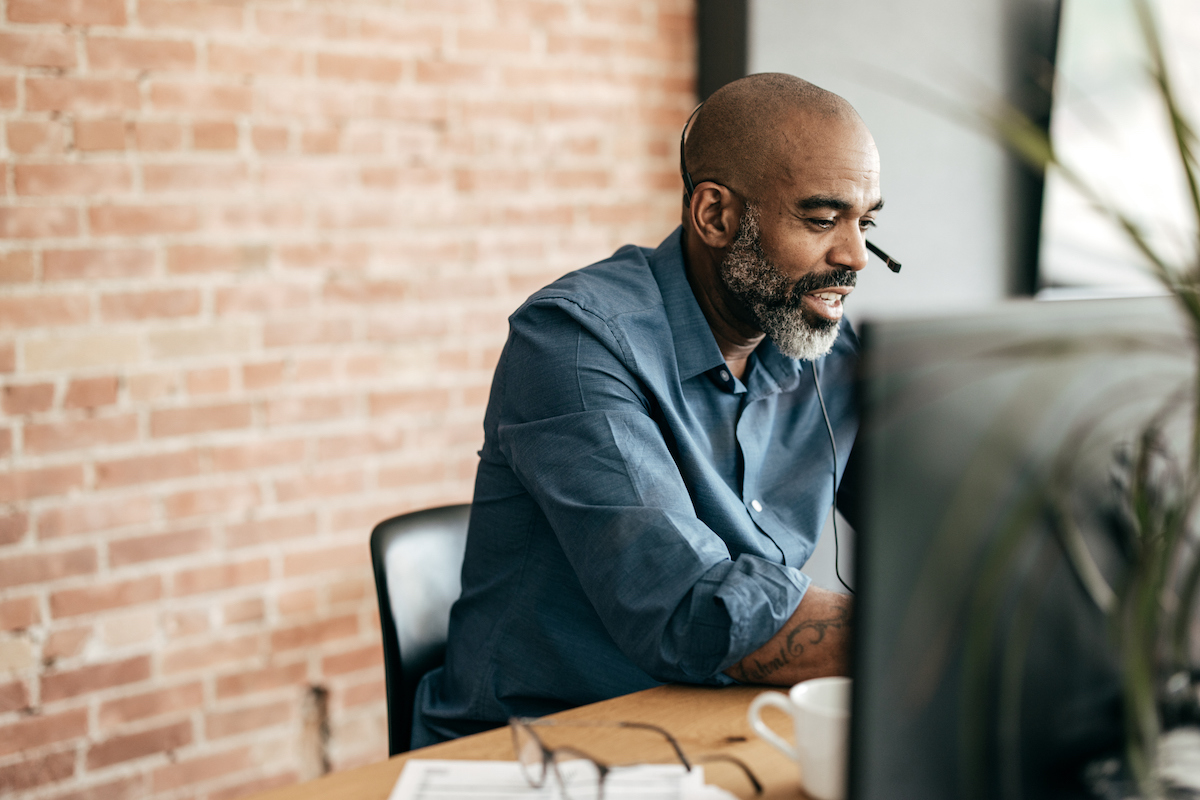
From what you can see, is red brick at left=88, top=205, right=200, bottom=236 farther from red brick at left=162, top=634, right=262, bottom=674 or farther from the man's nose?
the man's nose

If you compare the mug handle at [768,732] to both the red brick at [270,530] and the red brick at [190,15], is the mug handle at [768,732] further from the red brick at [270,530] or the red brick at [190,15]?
the red brick at [190,15]

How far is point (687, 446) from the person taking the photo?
50.9 inches

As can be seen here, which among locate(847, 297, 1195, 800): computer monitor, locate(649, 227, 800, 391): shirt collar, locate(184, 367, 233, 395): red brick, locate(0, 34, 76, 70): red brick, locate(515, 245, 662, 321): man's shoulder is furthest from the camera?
locate(184, 367, 233, 395): red brick

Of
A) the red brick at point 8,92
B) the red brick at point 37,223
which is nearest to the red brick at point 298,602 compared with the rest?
the red brick at point 37,223

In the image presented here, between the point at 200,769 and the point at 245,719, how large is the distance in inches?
4.9

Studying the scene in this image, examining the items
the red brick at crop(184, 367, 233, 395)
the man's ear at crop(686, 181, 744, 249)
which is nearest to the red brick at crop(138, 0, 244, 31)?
the red brick at crop(184, 367, 233, 395)

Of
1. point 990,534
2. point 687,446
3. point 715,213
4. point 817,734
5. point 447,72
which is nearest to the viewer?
point 990,534

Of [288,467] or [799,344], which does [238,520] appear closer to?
[288,467]

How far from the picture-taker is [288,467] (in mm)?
2002

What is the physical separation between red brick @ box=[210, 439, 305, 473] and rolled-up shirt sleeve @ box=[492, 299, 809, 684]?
0.83m

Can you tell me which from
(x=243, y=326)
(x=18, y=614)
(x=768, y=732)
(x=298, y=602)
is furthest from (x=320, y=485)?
(x=768, y=732)

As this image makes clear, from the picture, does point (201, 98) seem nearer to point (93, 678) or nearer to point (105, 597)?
point (105, 597)

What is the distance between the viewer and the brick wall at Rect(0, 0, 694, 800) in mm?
1745

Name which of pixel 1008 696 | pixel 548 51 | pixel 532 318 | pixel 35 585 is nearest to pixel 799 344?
pixel 532 318
